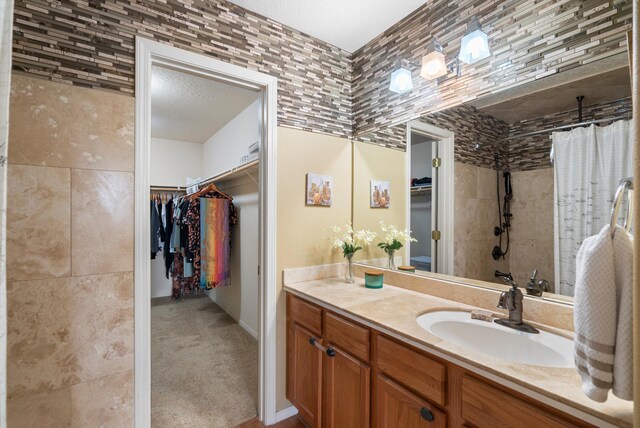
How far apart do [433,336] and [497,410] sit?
28 centimetres

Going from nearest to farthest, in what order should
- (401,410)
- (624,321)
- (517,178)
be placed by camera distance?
1. (624,321)
2. (401,410)
3. (517,178)

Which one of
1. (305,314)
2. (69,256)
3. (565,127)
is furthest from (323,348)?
(565,127)

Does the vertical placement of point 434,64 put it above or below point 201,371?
above

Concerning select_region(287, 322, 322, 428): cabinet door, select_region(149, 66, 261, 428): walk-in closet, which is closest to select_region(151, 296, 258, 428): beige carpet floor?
select_region(149, 66, 261, 428): walk-in closet

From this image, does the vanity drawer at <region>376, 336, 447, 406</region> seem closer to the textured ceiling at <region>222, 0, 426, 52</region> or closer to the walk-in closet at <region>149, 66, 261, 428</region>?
the walk-in closet at <region>149, 66, 261, 428</region>

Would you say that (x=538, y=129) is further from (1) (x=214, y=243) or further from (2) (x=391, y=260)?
(1) (x=214, y=243)

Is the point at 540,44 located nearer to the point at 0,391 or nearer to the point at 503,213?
the point at 503,213

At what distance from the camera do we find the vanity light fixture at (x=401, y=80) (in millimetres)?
1818

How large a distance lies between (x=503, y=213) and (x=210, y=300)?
4.30 metres

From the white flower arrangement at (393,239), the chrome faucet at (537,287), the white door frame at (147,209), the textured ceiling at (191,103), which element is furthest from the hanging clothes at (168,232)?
the chrome faucet at (537,287)

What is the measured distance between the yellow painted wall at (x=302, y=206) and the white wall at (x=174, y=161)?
3.45 metres

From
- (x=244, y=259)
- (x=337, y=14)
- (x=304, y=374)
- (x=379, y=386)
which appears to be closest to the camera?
(x=379, y=386)

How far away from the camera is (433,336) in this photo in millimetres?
1073

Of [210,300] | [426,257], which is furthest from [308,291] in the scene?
[210,300]
